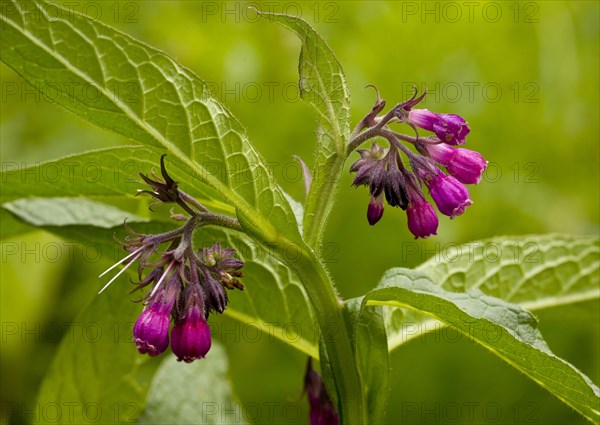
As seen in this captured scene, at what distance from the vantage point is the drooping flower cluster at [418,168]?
102cm

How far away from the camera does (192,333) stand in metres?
0.95

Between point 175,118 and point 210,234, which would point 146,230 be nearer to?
point 210,234

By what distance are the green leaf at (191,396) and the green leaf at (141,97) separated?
562 mm

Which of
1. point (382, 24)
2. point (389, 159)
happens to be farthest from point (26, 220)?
point (382, 24)

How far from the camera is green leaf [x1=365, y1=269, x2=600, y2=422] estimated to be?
2.92 feet

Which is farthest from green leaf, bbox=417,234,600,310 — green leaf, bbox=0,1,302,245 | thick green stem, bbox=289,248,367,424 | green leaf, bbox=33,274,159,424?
green leaf, bbox=33,274,159,424

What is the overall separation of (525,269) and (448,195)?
0.32m

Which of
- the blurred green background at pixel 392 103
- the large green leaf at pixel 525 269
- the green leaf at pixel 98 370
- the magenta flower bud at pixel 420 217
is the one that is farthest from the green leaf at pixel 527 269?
the blurred green background at pixel 392 103

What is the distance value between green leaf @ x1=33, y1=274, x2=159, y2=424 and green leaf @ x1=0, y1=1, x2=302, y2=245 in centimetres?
52

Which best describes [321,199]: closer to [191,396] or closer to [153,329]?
[153,329]

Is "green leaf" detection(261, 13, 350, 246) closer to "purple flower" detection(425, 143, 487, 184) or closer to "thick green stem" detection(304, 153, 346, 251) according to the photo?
"thick green stem" detection(304, 153, 346, 251)

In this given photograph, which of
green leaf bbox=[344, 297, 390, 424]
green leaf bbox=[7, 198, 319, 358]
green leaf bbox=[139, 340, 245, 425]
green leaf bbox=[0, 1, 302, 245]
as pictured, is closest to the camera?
green leaf bbox=[0, 1, 302, 245]

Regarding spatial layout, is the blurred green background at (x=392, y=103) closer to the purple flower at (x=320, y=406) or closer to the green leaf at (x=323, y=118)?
→ the purple flower at (x=320, y=406)

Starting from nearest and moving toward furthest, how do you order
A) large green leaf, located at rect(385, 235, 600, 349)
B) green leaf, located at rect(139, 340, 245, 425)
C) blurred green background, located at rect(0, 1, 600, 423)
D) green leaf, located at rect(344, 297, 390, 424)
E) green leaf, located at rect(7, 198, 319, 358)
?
green leaf, located at rect(344, 297, 390, 424)
green leaf, located at rect(7, 198, 319, 358)
large green leaf, located at rect(385, 235, 600, 349)
green leaf, located at rect(139, 340, 245, 425)
blurred green background, located at rect(0, 1, 600, 423)
